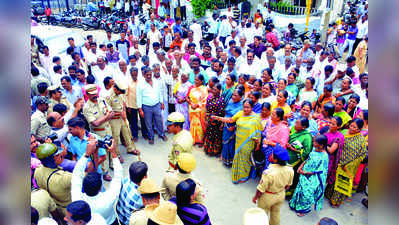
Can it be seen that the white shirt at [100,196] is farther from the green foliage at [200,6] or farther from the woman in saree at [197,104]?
the green foliage at [200,6]

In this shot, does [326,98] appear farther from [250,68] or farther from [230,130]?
[230,130]

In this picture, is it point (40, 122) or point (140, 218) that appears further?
point (40, 122)

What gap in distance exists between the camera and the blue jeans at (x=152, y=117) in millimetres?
5762

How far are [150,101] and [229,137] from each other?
5.78ft

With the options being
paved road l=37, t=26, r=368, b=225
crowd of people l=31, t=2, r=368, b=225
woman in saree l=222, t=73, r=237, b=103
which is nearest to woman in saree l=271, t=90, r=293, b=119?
crowd of people l=31, t=2, r=368, b=225

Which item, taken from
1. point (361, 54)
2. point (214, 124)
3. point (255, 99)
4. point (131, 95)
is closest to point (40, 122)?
point (131, 95)

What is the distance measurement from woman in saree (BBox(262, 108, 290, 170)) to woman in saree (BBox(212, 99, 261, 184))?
22cm

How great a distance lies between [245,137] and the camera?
445 cm

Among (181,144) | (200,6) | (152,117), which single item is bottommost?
(152,117)

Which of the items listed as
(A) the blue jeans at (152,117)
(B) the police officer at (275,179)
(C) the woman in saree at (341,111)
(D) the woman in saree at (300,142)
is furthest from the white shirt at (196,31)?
(B) the police officer at (275,179)

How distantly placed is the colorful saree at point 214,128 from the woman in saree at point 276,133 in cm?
112

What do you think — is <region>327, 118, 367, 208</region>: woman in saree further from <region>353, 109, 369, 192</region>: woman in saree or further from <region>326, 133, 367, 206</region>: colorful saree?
<region>353, 109, 369, 192</region>: woman in saree

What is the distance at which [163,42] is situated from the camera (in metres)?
10.2
